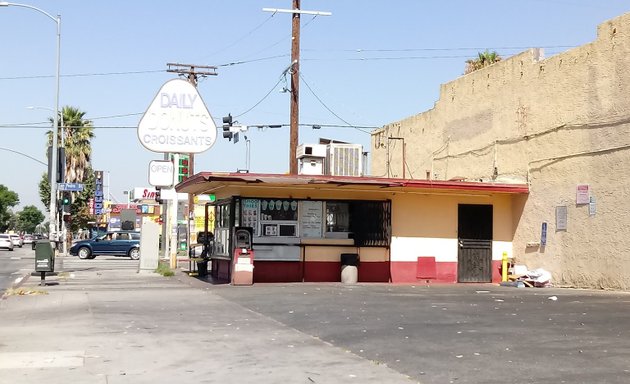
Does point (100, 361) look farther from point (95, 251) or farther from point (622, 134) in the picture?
point (95, 251)

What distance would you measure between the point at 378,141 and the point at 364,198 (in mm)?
12010

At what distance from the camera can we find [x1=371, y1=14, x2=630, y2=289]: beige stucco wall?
61.5ft

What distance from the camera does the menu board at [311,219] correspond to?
22.1m

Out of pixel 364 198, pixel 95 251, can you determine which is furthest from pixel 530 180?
pixel 95 251

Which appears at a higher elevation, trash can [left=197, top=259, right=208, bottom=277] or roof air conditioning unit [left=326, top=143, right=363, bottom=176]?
roof air conditioning unit [left=326, top=143, right=363, bottom=176]

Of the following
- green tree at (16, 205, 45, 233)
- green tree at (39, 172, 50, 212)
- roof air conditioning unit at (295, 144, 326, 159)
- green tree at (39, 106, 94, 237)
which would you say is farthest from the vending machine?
green tree at (16, 205, 45, 233)

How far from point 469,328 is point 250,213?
11120 mm

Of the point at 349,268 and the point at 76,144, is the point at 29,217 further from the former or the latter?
the point at 349,268

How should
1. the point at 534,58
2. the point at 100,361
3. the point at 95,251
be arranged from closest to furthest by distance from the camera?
the point at 100,361 < the point at 534,58 < the point at 95,251

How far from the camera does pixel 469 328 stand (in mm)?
11602

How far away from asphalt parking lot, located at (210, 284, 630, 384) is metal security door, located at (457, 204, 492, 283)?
3826mm

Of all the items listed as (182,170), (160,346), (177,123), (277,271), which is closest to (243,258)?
(277,271)

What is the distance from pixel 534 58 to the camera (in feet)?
73.3

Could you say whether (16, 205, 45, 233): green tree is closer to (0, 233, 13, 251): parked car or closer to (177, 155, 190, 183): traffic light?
(0, 233, 13, 251): parked car
